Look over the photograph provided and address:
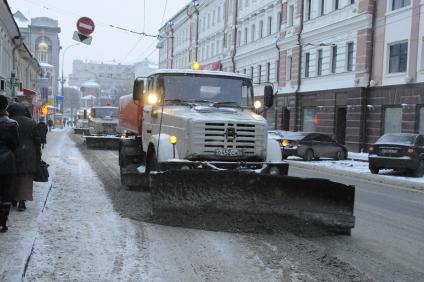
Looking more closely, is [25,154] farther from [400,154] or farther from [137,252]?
[400,154]

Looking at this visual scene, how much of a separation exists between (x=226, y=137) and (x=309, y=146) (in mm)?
16200

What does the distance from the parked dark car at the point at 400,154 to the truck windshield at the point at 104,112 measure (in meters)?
13.8

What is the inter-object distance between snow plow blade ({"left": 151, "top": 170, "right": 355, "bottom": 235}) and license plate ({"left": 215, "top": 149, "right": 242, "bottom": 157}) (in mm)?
1090

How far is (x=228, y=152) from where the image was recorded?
8.76m

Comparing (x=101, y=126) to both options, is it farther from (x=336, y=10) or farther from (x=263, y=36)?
(x=263, y=36)

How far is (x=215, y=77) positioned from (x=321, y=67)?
84.0 ft

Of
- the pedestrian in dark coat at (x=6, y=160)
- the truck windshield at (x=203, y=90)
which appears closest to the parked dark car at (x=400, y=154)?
the truck windshield at (x=203, y=90)

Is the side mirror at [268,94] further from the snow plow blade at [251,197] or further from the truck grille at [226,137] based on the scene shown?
the snow plow blade at [251,197]

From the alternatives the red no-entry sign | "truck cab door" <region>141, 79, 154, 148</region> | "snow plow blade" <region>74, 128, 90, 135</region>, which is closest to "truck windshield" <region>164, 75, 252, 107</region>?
"truck cab door" <region>141, 79, 154, 148</region>

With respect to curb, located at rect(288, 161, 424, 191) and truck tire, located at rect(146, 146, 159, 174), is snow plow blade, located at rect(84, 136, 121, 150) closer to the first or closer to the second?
curb, located at rect(288, 161, 424, 191)

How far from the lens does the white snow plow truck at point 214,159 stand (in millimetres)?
7570

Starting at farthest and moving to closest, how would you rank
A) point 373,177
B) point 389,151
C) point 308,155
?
point 308,155
point 389,151
point 373,177

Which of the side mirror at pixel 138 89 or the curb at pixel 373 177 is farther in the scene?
the curb at pixel 373 177

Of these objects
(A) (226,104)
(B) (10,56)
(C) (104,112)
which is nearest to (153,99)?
(A) (226,104)
